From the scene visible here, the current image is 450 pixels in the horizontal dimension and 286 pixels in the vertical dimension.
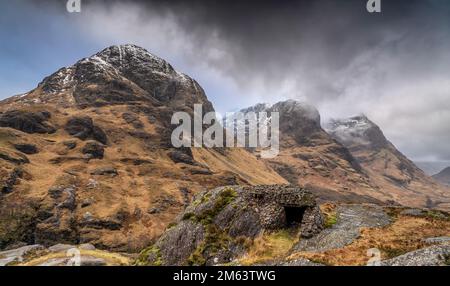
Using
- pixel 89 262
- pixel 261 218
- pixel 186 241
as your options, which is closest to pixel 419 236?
pixel 261 218

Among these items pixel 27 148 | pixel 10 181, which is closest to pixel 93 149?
pixel 27 148

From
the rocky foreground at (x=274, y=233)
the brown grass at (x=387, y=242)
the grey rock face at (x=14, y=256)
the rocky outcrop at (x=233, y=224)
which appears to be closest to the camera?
the brown grass at (x=387, y=242)

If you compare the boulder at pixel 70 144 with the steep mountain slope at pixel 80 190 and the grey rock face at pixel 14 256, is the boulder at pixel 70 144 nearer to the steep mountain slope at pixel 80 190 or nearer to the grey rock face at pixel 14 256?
the steep mountain slope at pixel 80 190

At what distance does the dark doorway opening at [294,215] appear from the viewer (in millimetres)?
31891

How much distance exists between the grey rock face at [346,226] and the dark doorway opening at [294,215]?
8.13 ft

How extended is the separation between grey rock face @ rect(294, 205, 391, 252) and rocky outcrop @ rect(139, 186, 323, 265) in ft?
4.32

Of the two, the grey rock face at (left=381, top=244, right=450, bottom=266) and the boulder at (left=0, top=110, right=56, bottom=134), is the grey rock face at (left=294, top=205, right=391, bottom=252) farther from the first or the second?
the boulder at (left=0, top=110, right=56, bottom=134)

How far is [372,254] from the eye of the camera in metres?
23.0

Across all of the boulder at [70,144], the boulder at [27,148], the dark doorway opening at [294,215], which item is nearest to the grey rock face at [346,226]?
the dark doorway opening at [294,215]

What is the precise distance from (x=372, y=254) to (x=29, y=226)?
11822cm

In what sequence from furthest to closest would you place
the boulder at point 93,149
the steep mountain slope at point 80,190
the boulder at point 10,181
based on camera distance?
the boulder at point 93,149
the boulder at point 10,181
the steep mountain slope at point 80,190
